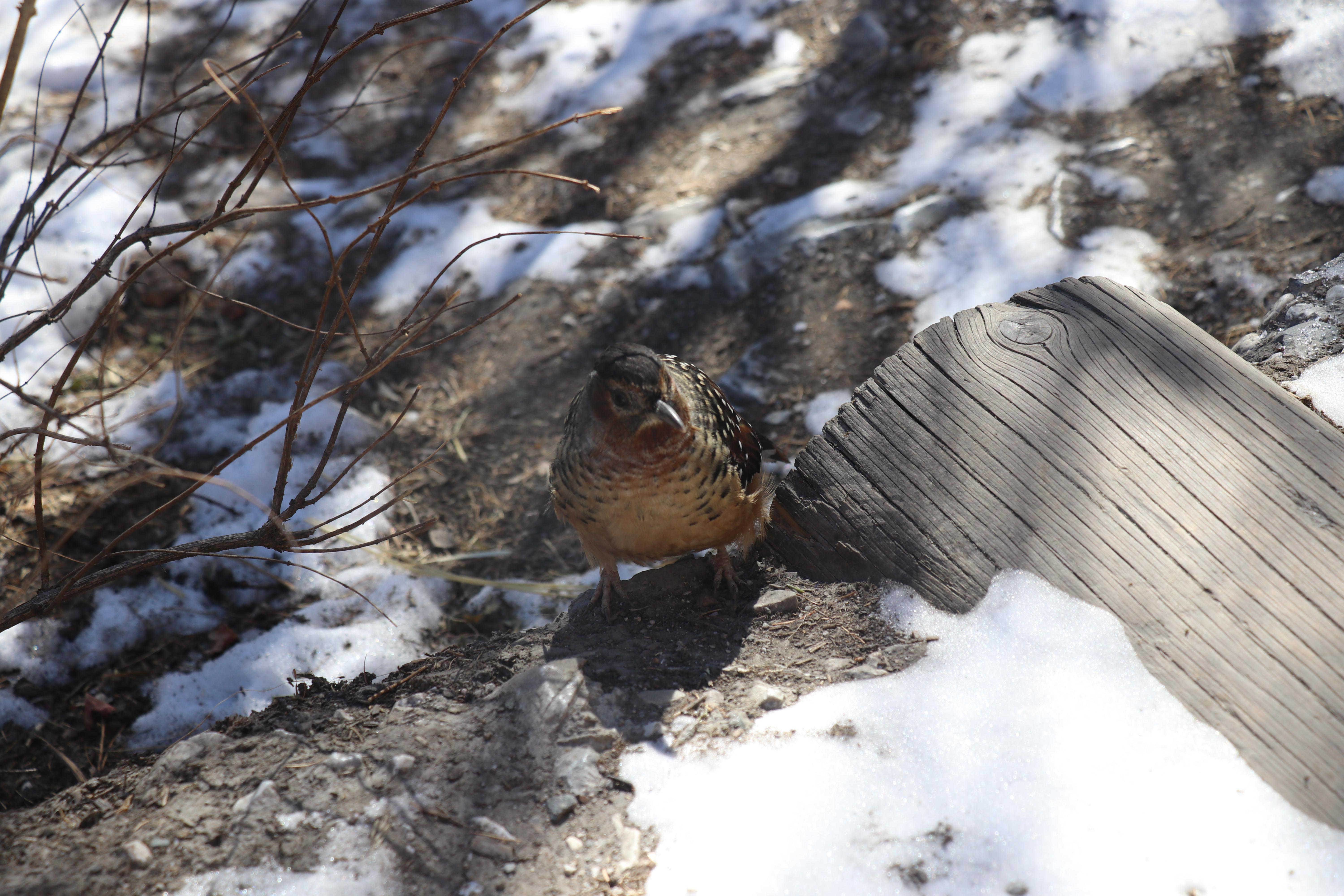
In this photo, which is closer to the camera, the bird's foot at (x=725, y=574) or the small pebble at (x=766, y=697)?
the small pebble at (x=766, y=697)

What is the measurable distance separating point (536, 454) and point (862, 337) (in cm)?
189

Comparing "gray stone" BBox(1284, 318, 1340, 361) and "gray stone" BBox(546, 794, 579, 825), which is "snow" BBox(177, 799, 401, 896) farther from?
"gray stone" BBox(1284, 318, 1340, 361)

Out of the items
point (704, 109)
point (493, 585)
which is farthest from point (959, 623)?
point (704, 109)

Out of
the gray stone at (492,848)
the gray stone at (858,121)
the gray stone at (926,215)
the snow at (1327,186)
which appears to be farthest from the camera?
the gray stone at (858,121)

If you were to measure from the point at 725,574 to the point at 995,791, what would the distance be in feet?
3.98

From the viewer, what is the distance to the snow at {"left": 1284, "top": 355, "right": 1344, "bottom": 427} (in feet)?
8.80

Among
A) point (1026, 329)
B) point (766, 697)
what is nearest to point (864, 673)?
point (766, 697)

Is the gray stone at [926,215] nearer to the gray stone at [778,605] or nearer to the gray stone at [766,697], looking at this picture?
the gray stone at [778,605]

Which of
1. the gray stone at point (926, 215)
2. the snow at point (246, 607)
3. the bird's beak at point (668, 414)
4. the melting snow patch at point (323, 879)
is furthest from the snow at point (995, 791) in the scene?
the gray stone at point (926, 215)

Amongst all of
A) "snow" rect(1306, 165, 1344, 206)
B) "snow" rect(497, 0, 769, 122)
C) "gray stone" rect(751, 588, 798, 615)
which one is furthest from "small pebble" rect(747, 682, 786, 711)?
"snow" rect(497, 0, 769, 122)

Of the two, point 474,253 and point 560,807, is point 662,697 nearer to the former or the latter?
point 560,807

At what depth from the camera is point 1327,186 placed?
13.5ft

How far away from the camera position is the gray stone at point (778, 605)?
2.86 meters

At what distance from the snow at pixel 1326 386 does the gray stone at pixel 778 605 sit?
5.85 ft
